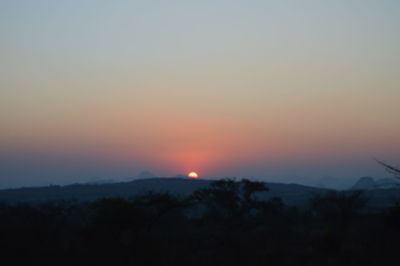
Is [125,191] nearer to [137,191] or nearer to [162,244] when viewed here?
[137,191]

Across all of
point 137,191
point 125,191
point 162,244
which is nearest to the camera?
point 162,244

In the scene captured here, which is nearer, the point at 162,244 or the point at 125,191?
the point at 162,244

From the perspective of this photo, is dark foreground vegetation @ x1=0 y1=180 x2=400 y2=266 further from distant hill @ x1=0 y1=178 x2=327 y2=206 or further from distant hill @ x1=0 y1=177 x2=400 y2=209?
distant hill @ x1=0 y1=178 x2=327 y2=206

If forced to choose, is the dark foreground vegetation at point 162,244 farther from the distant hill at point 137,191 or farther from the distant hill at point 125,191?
the distant hill at point 125,191

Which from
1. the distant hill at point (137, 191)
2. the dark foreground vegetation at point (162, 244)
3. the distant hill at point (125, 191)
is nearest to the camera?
the dark foreground vegetation at point (162, 244)

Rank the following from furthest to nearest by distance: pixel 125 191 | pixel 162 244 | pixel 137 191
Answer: pixel 125 191
pixel 137 191
pixel 162 244

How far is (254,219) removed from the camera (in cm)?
3794

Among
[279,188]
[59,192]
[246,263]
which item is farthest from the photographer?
[279,188]

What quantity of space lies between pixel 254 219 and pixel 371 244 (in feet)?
58.0

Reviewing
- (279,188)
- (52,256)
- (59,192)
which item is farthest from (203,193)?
(279,188)

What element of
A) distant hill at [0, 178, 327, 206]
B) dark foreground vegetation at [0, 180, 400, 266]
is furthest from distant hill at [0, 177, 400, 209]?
dark foreground vegetation at [0, 180, 400, 266]

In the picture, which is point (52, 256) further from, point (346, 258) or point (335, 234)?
point (335, 234)

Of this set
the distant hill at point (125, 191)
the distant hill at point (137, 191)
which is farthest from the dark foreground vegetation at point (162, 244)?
the distant hill at point (125, 191)

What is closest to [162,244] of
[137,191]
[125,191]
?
[137,191]
